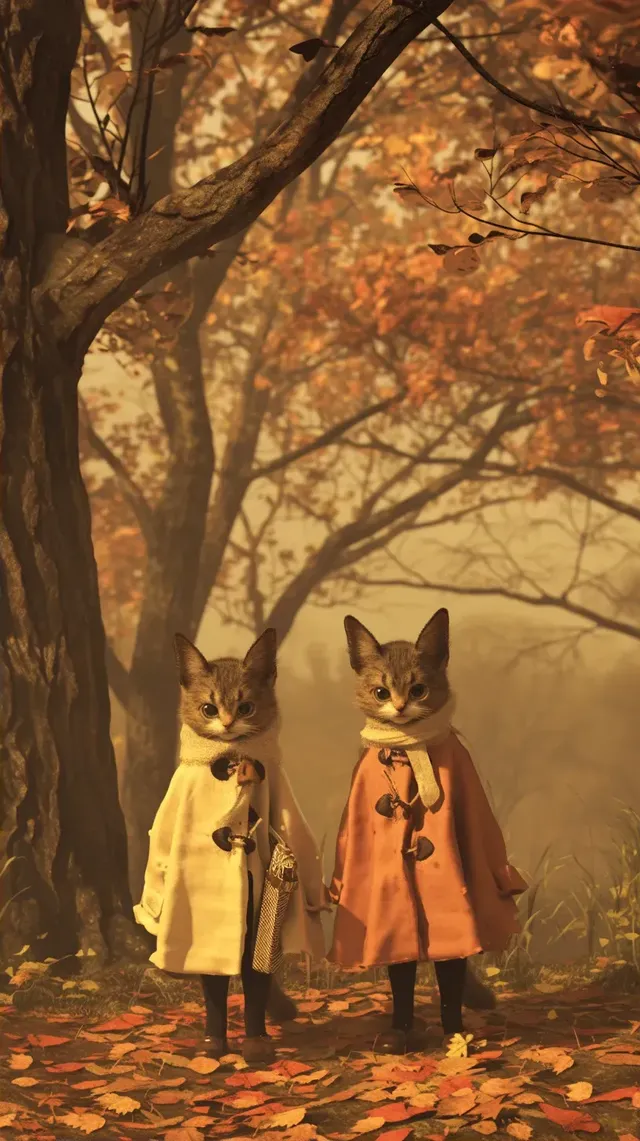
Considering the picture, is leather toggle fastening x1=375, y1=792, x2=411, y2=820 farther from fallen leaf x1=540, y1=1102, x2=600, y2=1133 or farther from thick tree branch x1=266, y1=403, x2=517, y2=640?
thick tree branch x1=266, y1=403, x2=517, y2=640

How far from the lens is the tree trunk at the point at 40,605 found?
577 centimetres

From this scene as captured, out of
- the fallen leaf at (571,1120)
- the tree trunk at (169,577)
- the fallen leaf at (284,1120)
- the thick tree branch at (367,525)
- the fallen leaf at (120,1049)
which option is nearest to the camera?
the fallen leaf at (571,1120)

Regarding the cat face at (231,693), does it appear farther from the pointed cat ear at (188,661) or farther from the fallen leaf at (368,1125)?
the fallen leaf at (368,1125)

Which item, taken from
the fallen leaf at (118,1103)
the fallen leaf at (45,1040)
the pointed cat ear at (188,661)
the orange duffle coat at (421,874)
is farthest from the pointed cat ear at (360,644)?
the fallen leaf at (45,1040)

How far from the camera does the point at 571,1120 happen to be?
4.14 meters

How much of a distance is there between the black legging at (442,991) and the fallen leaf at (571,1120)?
0.63 meters

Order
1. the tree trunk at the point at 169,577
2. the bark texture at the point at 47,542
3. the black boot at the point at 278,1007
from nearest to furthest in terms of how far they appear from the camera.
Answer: the black boot at the point at 278,1007
the bark texture at the point at 47,542
the tree trunk at the point at 169,577

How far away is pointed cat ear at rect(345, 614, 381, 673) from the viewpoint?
186 inches

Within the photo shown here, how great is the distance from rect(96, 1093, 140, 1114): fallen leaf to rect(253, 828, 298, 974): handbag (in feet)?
2.21

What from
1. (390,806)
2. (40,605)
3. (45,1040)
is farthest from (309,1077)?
(40,605)

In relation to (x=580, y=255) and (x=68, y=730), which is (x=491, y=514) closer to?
(x=580, y=255)

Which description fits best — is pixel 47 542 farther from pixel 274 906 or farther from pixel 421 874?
pixel 421 874

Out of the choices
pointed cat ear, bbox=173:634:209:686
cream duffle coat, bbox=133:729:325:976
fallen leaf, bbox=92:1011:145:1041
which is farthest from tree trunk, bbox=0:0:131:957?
pointed cat ear, bbox=173:634:209:686

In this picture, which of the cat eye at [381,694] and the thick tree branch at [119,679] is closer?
the cat eye at [381,694]
